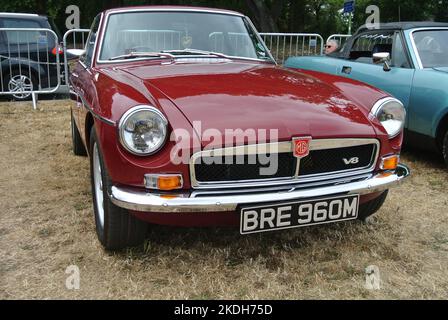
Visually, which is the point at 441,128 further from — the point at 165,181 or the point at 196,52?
the point at 165,181

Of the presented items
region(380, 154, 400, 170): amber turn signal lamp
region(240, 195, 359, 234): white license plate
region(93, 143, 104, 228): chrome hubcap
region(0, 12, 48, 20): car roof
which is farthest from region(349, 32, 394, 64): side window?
region(0, 12, 48, 20): car roof

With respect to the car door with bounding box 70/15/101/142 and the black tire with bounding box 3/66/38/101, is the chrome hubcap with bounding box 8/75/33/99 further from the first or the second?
the car door with bounding box 70/15/101/142

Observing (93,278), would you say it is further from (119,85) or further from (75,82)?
(75,82)

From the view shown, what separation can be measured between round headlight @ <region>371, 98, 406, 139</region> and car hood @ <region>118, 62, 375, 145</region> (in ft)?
0.39

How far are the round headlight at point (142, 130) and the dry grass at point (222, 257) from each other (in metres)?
0.73

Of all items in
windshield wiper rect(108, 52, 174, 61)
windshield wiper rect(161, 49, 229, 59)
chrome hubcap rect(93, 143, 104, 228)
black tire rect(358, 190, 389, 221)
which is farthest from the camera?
windshield wiper rect(161, 49, 229, 59)

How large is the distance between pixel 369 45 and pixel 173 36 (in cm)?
304

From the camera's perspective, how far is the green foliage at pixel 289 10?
18938 millimetres

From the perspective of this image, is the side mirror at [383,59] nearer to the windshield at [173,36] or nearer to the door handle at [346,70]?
the door handle at [346,70]

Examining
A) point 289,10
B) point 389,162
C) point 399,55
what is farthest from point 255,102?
point 289,10

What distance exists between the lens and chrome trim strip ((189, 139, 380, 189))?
7.30 ft

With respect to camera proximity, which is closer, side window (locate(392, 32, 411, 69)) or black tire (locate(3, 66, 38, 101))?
side window (locate(392, 32, 411, 69))

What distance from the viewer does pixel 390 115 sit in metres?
2.80
